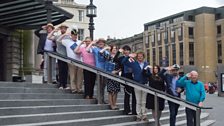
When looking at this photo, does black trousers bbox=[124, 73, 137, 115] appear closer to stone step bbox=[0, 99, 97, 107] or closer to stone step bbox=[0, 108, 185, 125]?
stone step bbox=[0, 108, 185, 125]

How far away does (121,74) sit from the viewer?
10.8 m

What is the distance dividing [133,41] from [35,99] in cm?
10281

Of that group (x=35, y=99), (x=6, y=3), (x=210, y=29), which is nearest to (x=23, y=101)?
(x=35, y=99)

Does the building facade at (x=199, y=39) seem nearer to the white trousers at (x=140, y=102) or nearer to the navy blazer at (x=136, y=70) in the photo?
the navy blazer at (x=136, y=70)

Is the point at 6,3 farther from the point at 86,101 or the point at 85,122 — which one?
the point at 85,122

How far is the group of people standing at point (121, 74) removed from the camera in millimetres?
9597

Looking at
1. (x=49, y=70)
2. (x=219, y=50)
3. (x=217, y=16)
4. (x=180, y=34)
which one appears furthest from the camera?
(x=180, y=34)

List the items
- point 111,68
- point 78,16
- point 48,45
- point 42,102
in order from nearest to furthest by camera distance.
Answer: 1. point 42,102
2. point 111,68
3. point 48,45
4. point 78,16

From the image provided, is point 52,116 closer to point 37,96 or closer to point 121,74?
point 37,96

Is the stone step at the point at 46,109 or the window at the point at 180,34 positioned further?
the window at the point at 180,34

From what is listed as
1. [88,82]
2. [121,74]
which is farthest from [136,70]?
[88,82]

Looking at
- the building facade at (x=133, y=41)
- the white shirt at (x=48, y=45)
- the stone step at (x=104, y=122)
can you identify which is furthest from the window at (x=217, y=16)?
the stone step at (x=104, y=122)

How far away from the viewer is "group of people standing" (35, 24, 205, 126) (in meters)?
9.60

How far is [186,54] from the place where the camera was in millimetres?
92688
